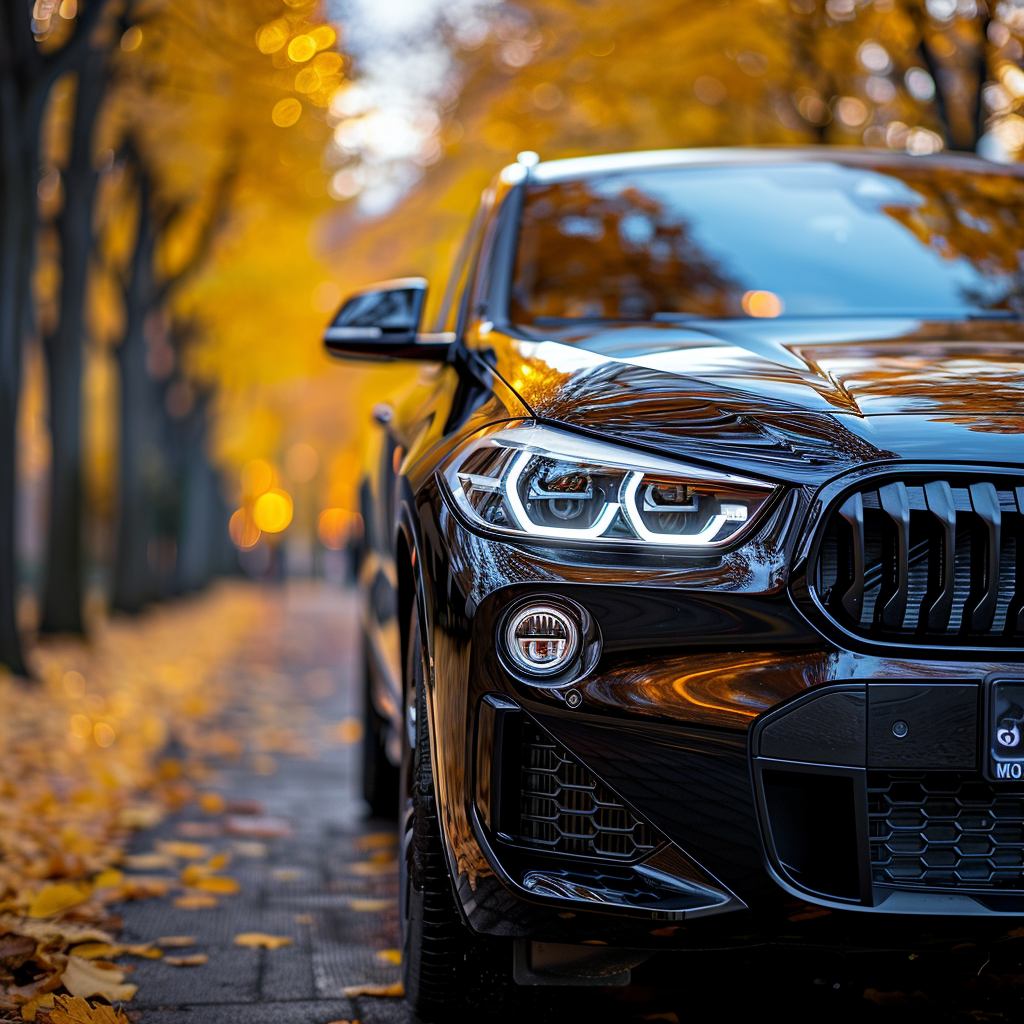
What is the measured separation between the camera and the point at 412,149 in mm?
14930

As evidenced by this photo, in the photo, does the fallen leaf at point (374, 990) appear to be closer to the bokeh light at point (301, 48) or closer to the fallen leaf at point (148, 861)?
the fallen leaf at point (148, 861)

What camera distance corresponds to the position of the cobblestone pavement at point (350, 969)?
298 centimetres

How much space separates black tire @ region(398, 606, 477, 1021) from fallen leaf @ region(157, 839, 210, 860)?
218cm

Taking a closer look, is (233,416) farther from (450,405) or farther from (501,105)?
(450,405)

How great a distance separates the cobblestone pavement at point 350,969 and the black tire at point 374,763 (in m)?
0.12

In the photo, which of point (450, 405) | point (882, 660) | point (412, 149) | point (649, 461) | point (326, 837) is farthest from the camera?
point (412, 149)

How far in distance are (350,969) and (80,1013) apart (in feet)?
2.52

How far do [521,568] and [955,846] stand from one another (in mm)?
809

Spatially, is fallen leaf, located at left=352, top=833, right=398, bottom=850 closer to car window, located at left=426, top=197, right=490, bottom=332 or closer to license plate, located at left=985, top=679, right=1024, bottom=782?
car window, located at left=426, top=197, right=490, bottom=332

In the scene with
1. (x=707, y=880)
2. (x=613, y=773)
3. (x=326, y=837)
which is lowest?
(x=326, y=837)

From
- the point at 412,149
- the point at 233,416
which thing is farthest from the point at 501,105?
the point at 233,416

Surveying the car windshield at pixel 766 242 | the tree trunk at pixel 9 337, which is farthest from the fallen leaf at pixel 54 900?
the tree trunk at pixel 9 337

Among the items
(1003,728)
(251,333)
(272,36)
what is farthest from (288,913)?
(251,333)

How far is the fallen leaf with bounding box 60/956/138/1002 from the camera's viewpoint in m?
3.05
